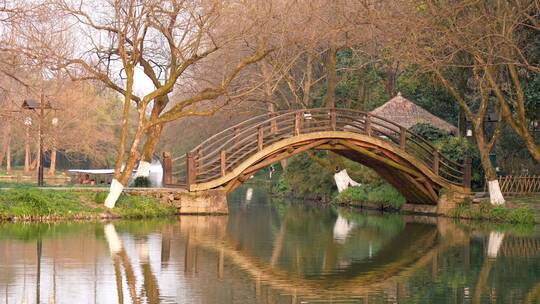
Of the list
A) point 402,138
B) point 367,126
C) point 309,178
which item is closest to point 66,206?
point 367,126

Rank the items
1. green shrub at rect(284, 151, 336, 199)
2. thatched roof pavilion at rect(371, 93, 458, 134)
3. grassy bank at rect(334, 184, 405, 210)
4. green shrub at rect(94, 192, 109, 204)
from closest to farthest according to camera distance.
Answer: green shrub at rect(94, 192, 109, 204), grassy bank at rect(334, 184, 405, 210), thatched roof pavilion at rect(371, 93, 458, 134), green shrub at rect(284, 151, 336, 199)

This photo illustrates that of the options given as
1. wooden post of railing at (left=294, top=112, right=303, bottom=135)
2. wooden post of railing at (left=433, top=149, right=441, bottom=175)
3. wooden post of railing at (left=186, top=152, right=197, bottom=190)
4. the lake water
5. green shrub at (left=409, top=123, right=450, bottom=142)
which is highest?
green shrub at (left=409, top=123, right=450, bottom=142)

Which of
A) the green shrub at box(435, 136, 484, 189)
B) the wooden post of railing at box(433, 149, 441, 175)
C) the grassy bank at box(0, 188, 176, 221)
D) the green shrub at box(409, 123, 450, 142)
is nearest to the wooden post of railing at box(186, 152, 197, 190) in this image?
the grassy bank at box(0, 188, 176, 221)

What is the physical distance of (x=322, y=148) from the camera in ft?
129

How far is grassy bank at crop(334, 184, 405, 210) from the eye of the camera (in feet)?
146

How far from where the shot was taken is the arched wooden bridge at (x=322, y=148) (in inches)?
1479

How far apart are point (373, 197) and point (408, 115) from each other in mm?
3905

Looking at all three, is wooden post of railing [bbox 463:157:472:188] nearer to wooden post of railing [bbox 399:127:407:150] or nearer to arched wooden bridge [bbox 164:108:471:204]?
arched wooden bridge [bbox 164:108:471:204]

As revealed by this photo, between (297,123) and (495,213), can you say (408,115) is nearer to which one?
(495,213)

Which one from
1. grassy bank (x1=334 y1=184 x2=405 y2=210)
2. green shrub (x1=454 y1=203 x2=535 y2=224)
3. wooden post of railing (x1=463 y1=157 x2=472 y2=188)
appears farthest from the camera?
grassy bank (x1=334 y1=184 x2=405 y2=210)

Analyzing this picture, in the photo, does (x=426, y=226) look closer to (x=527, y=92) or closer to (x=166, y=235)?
(x=527, y=92)

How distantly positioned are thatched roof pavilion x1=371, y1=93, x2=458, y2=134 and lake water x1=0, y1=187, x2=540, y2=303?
919 cm

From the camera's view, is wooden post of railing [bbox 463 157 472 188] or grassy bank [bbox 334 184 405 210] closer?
wooden post of railing [bbox 463 157 472 188]

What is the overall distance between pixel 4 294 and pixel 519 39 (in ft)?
78.6
